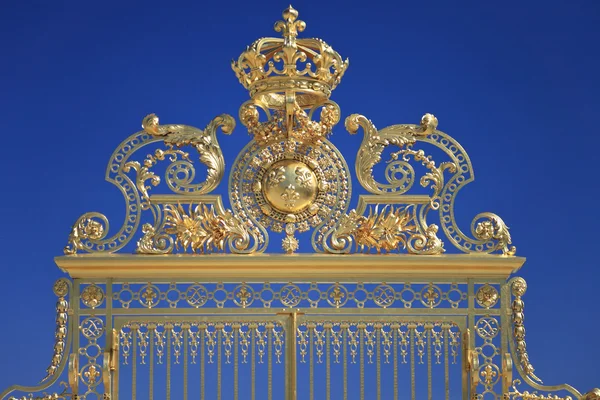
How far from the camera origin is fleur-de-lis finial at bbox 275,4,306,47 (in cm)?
844

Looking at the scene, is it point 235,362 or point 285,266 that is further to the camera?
point 235,362

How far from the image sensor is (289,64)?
Answer: 838cm

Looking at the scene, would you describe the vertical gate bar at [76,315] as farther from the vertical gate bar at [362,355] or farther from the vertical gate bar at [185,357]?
the vertical gate bar at [362,355]

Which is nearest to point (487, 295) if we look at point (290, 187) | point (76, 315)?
point (290, 187)

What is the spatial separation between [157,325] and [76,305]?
0.54 meters

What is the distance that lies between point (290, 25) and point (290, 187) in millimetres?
1035

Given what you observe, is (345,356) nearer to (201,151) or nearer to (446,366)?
(446,366)

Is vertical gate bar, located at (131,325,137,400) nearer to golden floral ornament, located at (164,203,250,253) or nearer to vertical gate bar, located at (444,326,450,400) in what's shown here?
golden floral ornament, located at (164,203,250,253)

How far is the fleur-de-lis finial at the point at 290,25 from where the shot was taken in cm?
844

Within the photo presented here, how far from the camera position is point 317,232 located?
8.51 m

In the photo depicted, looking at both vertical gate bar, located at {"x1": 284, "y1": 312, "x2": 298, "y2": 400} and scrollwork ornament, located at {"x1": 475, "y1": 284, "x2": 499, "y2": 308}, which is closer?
vertical gate bar, located at {"x1": 284, "y1": 312, "x2": 298, "y2": 400}

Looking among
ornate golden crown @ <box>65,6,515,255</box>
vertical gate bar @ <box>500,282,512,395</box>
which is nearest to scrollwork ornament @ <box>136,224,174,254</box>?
ornate golden crown @ <box>65,6,515,255</box>

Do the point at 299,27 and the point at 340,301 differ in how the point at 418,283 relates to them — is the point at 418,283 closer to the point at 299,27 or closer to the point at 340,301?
the point at 340,301

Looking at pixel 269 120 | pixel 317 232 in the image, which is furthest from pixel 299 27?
pixel 317 232
